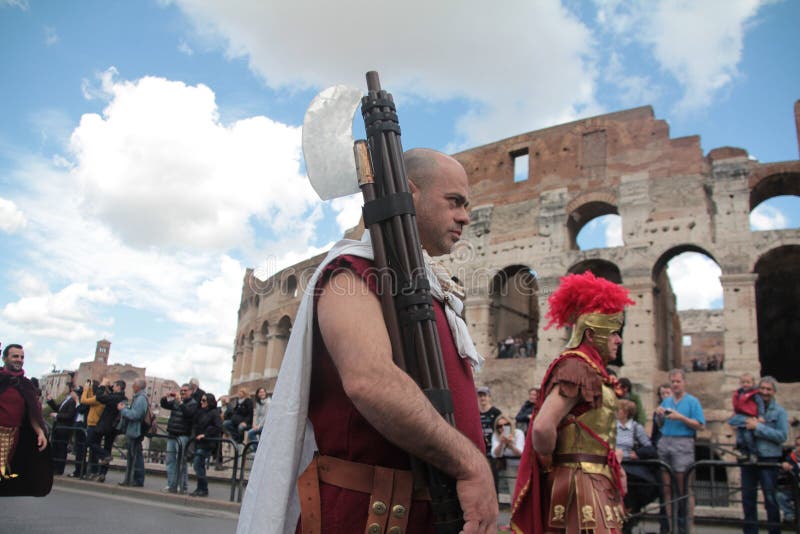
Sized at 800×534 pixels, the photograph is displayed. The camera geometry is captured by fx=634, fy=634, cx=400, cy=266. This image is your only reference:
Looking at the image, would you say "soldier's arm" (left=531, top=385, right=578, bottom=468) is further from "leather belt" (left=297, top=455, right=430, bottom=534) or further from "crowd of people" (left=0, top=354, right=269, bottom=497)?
"crowd of people" (left=0, top=354, right=269, bottom=497)

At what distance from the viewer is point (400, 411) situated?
1.61 meters

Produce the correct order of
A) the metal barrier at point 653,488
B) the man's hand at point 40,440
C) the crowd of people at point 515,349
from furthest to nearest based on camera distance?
the crowd of people at point 515,349 < the metal barrier at point 653,488 < the man's hand at point 40,440

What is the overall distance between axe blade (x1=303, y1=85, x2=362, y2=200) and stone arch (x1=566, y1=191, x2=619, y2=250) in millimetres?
19552

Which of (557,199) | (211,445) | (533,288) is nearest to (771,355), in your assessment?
(533,288)

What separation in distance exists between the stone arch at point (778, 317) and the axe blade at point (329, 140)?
25690 millimetres

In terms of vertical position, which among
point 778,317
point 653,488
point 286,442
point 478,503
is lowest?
point 653,488

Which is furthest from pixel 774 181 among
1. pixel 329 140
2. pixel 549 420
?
pixel 329 140

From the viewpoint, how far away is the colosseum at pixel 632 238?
17906mm

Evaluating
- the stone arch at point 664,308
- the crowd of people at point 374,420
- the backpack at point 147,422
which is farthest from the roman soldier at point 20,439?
the stone arch at point 664,308

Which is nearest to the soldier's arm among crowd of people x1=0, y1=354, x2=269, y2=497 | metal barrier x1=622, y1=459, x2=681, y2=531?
metal barrier x1=622, y1=459, x2=681, y2=531

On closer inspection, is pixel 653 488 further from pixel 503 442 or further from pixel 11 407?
pixel 11 407

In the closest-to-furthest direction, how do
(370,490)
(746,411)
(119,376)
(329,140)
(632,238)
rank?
(370,490)
(329,140)
(746,411)
(632,238)
(119,376)

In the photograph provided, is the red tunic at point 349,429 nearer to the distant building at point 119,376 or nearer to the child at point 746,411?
the child at point 746,411

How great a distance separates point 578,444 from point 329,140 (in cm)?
268
